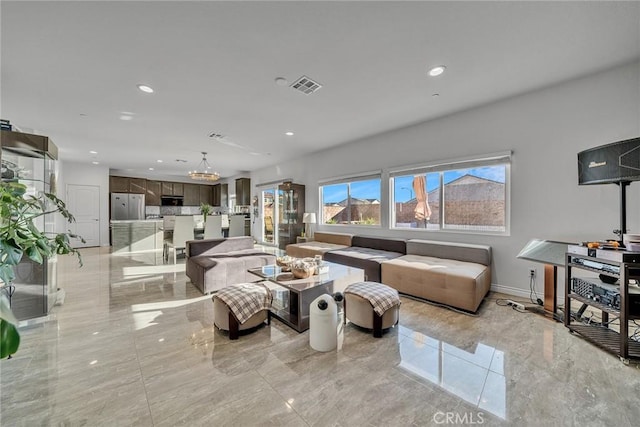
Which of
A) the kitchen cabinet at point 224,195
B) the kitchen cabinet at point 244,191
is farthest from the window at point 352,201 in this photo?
the kitchen cabinet at point 224,195

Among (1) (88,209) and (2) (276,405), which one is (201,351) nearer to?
(2) (276,405)

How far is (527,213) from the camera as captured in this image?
3.33m

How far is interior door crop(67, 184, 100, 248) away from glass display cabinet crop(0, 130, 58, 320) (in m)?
6.22

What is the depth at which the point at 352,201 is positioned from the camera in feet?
18.7

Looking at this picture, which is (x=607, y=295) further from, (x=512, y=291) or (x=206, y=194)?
(x=206, y=194)

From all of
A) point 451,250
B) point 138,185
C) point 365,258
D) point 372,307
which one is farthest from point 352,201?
point 138,185

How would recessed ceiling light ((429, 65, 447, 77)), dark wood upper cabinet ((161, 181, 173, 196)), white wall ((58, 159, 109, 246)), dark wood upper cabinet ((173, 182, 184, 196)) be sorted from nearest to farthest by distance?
recessed ceiling light ((429, 65, 447, 77))
white wall ((58, 159, 109, 246))
dark wood upper cabinet ((161, 181, 173, 196))
dark wood upper cabinet ((173, 182, 184, 196))

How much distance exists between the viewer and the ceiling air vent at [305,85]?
2866 millimetres

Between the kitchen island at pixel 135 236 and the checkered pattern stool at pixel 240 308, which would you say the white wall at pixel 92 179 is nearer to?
the kitchen island at pixel 135 236

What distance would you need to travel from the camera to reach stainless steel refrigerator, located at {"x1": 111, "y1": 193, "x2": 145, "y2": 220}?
27.8 feet
